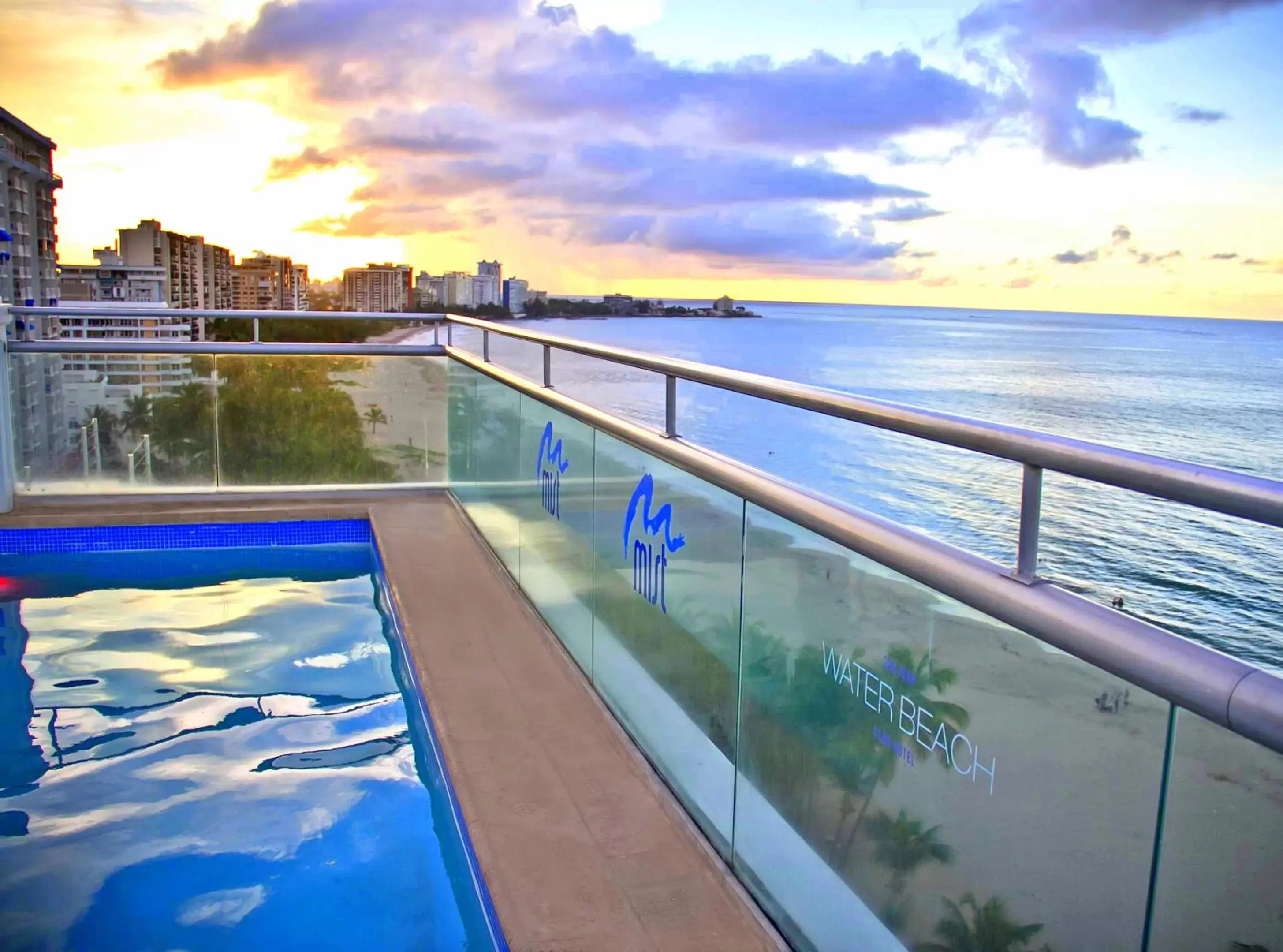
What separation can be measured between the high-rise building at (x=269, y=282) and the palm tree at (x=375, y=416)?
62.8 feet

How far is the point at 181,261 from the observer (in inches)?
1272

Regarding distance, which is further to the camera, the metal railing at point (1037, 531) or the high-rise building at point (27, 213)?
the high-rise building at point (27, 213)

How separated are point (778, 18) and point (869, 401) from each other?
202ft

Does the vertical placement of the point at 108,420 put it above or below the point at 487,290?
below

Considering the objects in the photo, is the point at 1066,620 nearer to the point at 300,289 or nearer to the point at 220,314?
the point at 220,314

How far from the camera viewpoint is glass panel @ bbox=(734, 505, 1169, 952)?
1178 mm

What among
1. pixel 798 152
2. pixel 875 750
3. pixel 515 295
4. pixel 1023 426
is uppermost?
pixel 798 152

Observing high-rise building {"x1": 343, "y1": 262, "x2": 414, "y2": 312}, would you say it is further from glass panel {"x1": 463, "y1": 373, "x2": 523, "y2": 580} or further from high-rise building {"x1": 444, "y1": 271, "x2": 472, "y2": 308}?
glass panel {"x1": 463, "y1": 373, "x2": 523, "y2": 580}

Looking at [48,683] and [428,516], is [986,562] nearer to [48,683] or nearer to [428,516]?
[48,683]

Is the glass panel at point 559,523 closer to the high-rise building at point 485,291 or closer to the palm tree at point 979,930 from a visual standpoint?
the palm tree at point 979,930

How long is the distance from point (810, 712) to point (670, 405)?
979 millimetres

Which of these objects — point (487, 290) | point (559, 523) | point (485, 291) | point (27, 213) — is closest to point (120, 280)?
point (487, 290)

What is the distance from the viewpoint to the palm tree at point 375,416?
6.84m

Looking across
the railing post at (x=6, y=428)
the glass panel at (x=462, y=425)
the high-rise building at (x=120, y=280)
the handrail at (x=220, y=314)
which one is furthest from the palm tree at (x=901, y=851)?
the high-rise building at (x=120, y=280)
